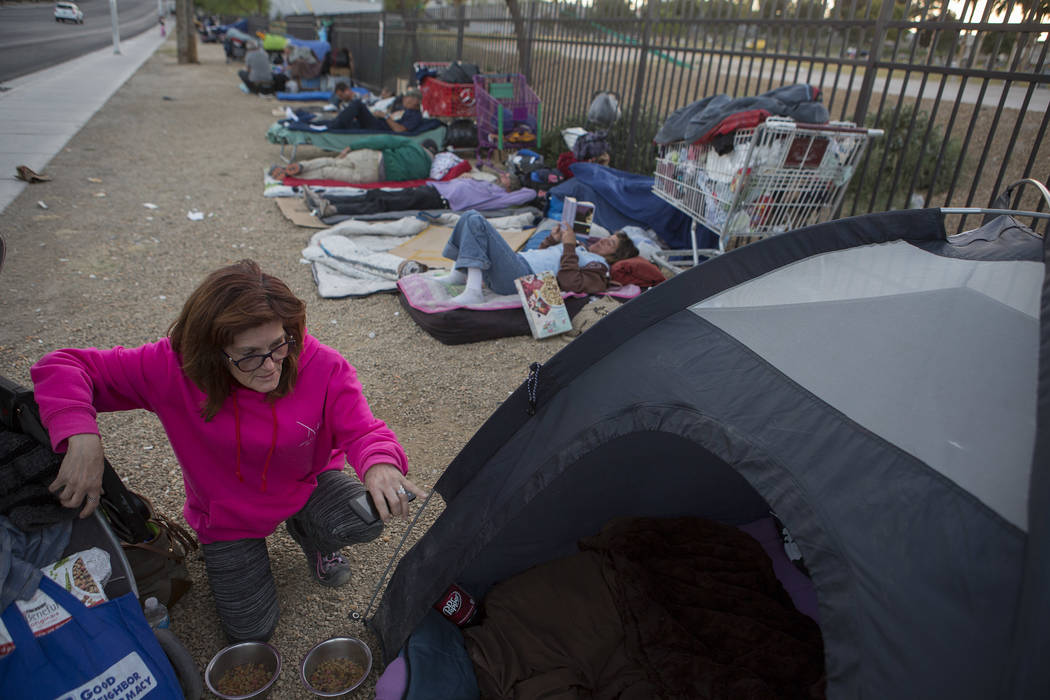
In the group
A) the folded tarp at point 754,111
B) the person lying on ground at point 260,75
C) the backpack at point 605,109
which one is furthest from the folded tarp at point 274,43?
the folded tarp at point 754,111

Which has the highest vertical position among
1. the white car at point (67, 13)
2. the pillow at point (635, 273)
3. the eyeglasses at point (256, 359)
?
the white car at point (67, 13)

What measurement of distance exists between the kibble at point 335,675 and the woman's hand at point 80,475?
820 mm

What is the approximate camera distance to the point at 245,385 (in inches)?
67.8

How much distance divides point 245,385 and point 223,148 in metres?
8.40

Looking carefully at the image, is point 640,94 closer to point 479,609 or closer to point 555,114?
point 555,114

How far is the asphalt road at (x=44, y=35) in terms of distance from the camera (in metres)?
15.0

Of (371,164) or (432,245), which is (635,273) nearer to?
(432,245)

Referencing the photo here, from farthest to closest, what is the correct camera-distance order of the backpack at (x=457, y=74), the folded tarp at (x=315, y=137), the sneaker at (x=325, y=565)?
the backpack at (x=457, y=74) < the folded tarp at (x=315, y=137) < the sneaker at (x=325, y=565)

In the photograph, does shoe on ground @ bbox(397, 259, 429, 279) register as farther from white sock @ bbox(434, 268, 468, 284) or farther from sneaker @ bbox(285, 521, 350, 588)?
sneaker @ bbox(285, 521, 350, 588)

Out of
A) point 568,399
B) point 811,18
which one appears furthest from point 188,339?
point 811,18

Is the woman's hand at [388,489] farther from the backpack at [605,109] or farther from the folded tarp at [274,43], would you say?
the folded tarp at [274,43]

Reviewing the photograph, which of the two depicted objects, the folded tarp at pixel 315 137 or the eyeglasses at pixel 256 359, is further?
the folded tarp at pixel 315 137

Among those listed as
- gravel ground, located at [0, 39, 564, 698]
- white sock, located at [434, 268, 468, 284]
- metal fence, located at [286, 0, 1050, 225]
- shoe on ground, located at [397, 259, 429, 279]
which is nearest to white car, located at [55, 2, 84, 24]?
metal fence, located at [286, 0, 1050, 225]

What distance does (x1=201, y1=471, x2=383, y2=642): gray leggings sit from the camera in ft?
6.40
